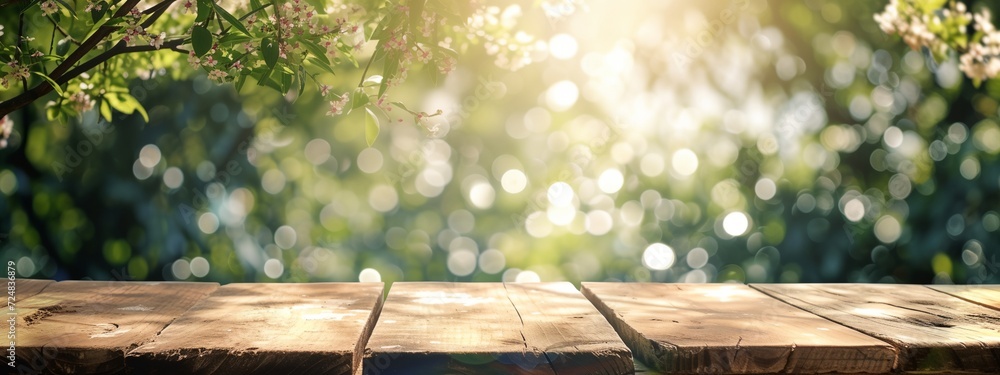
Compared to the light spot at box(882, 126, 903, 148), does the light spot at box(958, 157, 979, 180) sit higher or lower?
lower

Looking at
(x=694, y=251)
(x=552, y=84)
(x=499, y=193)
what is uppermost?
(x=552, y=84)

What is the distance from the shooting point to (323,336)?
145 centimetres

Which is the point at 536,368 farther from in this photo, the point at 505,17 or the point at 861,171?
the point at 861,171

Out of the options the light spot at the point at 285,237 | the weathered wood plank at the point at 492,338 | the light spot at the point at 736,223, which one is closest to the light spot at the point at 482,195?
the light spot at the point at 285,237

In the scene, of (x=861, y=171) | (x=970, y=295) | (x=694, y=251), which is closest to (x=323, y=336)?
(x=970, y=295)

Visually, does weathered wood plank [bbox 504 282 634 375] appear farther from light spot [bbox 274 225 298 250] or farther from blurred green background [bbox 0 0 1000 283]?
light spot [bbox 274 225 298 250]

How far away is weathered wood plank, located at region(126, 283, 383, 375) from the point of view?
1.33m

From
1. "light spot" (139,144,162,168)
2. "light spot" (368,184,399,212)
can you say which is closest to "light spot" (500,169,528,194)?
"light spot" (368,184,399,212)

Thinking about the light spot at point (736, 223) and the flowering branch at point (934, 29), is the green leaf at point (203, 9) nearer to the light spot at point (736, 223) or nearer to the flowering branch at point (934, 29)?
the flowering branch at point (934, 29)

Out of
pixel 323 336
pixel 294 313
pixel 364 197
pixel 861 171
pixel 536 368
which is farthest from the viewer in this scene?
pixel 861 171

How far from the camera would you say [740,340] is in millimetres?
1452

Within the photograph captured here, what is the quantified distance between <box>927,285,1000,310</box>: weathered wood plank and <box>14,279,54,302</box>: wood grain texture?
2.05 metres

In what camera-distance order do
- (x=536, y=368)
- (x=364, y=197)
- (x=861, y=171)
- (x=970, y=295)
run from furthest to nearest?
(x=861, y=171) < (x=364, y=197) < (x=970, y=295) < (x=536, y=368)

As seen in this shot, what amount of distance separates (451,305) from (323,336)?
0.41 m
